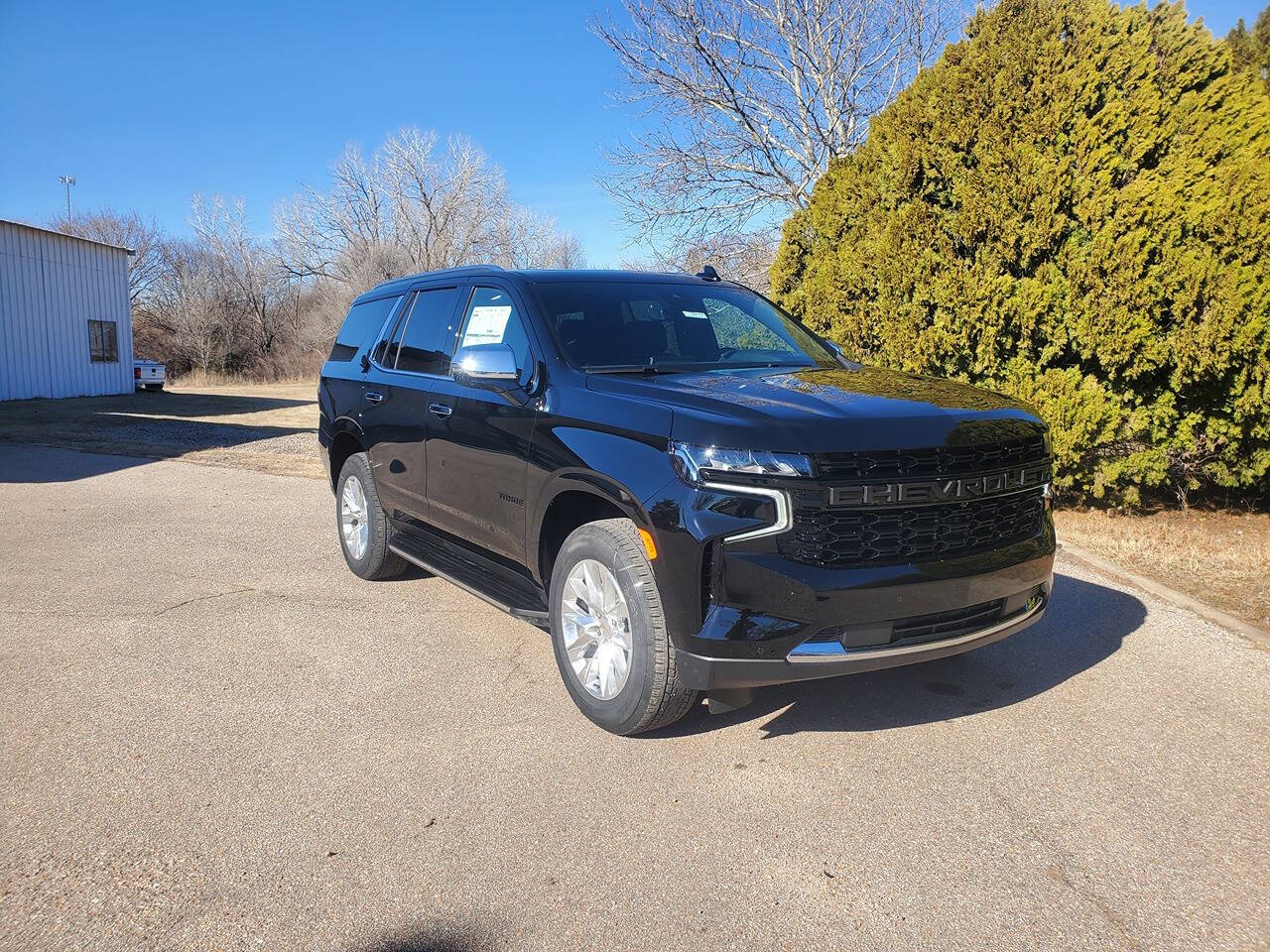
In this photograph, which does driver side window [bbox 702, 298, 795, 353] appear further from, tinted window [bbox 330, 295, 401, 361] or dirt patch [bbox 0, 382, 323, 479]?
dirt patch [bbox 0, 382, 323, 479]

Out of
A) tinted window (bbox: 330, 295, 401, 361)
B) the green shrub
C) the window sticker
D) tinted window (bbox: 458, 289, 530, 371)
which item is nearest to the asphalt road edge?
the green shrub

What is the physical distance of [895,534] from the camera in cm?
328

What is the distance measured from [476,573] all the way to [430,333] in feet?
5.00

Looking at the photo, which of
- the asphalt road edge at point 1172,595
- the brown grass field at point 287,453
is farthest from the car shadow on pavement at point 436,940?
the brown grass field at point 287,453

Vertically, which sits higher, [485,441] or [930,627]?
[485,441]

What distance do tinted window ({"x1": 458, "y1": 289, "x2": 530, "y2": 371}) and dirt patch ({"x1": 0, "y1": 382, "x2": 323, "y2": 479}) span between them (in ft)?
17.9

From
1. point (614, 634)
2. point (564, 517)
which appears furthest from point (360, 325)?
point (614, 634)

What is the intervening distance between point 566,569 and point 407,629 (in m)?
1.65

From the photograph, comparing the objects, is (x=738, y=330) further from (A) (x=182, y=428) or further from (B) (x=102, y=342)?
(B) (x=102, y=342)

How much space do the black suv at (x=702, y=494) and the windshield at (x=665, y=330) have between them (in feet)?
0.06

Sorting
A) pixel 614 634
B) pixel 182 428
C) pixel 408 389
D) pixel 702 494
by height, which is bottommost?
pixel 182 428

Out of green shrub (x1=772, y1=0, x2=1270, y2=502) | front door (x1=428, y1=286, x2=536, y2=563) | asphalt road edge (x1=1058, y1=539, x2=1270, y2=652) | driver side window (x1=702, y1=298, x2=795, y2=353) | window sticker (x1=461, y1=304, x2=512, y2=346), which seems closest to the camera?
front door (x1=428, y1=286, x2=536, y2=563)

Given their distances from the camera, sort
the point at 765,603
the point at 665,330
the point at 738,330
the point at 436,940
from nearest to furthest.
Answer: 1. the point at 436,940
2. the point at 765,603
3. the point at 665,330
4. the point at 738,330

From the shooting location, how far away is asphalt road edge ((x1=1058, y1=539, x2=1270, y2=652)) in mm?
5031
